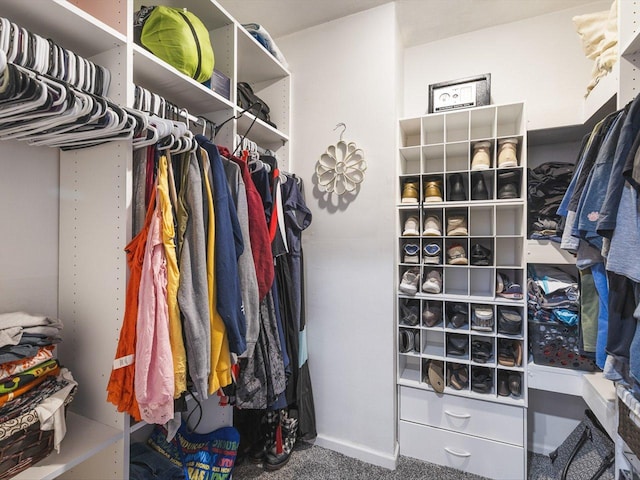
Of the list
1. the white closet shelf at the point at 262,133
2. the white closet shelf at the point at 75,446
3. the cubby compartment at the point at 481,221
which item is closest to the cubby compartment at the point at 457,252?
the cubby compartment at the point at 481,221

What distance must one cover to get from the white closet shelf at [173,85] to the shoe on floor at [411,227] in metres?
1.11

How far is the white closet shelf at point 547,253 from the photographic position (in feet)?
4.76

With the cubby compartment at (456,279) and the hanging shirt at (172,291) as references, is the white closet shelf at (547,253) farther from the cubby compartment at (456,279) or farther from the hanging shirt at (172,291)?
the hanging shirt at (172,291)

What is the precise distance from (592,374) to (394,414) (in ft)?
3.14

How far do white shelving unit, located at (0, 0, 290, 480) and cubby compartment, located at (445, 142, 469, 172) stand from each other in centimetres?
142

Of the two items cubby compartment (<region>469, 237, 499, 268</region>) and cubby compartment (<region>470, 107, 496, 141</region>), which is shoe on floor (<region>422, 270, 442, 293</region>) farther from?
cubby compartment (<region>470, 107, 496, 141</region>)

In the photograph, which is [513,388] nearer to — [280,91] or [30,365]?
[30,365]

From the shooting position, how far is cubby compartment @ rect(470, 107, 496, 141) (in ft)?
5.28

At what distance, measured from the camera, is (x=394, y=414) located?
1.70 m

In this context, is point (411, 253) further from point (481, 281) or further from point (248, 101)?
point (248, 101)

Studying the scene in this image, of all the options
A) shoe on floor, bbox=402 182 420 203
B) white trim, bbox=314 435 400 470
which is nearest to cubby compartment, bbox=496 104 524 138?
shoe on floor, bbox=402 182 420 203

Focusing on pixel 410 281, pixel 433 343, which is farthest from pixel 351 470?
pixel 410 281

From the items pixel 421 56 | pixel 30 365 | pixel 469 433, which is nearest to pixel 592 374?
pixel 469 433

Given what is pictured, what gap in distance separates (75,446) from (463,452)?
173 cm
